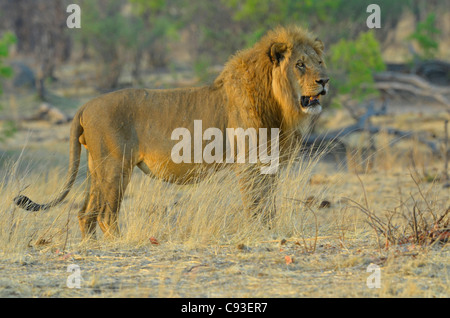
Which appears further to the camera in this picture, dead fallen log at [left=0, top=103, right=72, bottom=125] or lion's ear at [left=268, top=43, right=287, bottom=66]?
dead fallen log at [left=0, top=103, right=72, bottom=125]

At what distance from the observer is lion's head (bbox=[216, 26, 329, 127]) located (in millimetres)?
5430

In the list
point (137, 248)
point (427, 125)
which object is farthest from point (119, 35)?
Result: point (137, 248)

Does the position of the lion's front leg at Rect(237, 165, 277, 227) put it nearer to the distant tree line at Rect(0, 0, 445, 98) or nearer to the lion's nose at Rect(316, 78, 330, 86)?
the lion's nose at Rect(316, 78, 330, 86)

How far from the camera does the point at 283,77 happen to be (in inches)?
215

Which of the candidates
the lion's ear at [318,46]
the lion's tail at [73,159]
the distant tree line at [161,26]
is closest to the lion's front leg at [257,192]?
the lion's ear at [318,46]

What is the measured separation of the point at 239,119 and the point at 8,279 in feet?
7.94

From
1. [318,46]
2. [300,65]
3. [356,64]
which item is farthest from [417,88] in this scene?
[300,65]

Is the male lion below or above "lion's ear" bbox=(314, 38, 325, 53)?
below

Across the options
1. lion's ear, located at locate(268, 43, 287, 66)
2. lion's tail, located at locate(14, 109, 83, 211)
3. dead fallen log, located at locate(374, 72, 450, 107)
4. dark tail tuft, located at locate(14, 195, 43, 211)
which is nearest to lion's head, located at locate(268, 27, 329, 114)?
lion's ear, located at locate(268, 43, 287, 66)

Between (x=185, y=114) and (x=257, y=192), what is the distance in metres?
0.94

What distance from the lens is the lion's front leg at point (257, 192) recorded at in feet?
17.5

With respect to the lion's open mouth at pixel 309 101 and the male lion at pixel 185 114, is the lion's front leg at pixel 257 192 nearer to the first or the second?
the male lion at pixel 185 114

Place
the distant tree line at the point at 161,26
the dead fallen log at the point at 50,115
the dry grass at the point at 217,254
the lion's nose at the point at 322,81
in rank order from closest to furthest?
1. the dry grass at the point at 217,254
2. the lion's nose at the point at 322,81
3. the dead fallen log at the point at 50,115
4. the distant tree line at the point at 161,26
